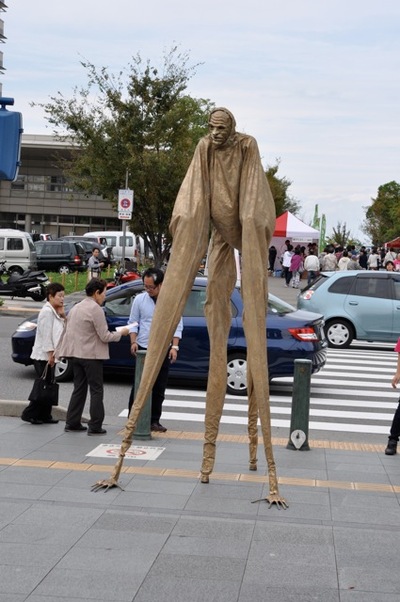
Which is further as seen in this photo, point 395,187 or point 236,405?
point 395,187

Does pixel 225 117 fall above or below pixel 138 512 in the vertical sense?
above

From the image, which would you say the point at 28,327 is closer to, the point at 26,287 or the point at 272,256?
the point at 26,287

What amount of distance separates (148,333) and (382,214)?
359ft

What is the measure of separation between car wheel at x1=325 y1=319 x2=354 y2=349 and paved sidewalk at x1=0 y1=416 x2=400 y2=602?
1143 cm

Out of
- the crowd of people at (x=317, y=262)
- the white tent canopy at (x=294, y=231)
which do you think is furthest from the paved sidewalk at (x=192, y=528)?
the white tent canopy at (x=294, y=231)

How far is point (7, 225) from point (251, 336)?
7958 centimetres

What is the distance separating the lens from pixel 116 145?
3609 cm

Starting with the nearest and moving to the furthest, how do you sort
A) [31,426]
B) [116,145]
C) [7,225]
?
1. [31,426]
2. [116,145]
3. [7,225]

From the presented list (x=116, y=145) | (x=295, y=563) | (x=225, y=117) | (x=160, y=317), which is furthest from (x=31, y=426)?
(x=116, y=145)

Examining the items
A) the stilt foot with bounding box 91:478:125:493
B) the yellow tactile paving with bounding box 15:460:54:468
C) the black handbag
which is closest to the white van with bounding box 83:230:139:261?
the black handbag

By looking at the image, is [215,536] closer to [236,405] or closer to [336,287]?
[236,405]

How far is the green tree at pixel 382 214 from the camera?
114 meters

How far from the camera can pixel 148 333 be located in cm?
Result: 1181

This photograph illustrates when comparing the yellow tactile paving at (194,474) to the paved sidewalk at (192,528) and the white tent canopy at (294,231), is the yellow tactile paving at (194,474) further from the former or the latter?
the white tent canopy at (294,231)
